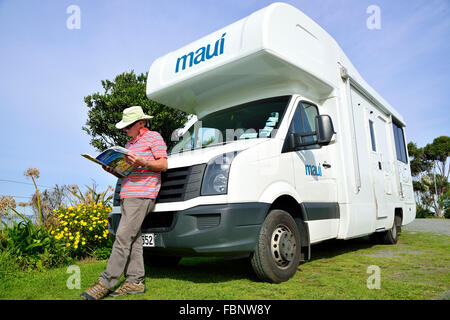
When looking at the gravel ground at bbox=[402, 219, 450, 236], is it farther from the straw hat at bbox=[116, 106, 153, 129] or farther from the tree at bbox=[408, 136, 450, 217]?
the tree at bbox=[408, 136, 450, 217]

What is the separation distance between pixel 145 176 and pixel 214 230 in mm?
921

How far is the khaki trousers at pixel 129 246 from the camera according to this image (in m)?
3.18

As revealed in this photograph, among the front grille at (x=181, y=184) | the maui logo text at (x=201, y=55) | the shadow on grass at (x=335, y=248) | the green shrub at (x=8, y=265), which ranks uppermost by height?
the maui logo text at (x=201, y=55)

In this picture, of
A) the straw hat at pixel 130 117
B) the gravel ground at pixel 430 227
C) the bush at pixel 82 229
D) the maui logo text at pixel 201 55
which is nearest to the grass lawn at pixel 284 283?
the bush at pixel 82 229

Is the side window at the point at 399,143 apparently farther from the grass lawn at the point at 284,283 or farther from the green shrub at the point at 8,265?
the green shrub at the point at 8,265

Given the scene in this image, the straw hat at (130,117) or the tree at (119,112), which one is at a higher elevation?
the tree at (119,112)

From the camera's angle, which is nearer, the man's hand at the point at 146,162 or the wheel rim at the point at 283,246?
the man's hand at the point at 146,162

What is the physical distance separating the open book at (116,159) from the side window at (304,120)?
202 centimetres

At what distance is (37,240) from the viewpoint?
4801 mm

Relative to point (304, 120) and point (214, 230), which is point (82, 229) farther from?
point (304, 120)

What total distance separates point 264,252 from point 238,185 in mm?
761

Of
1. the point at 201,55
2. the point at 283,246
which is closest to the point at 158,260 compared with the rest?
the point at 283,246
